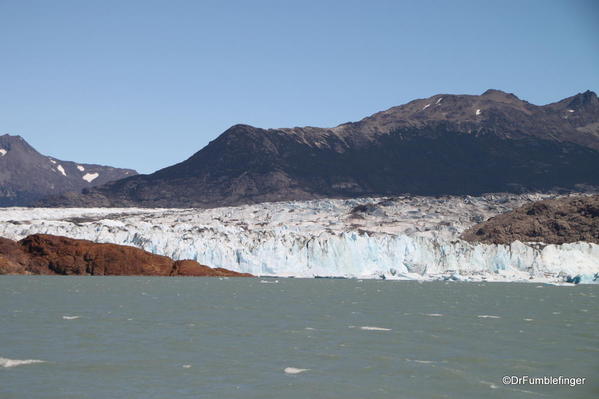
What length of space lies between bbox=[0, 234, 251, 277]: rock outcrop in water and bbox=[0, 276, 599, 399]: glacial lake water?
31.6 meters

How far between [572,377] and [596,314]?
19.7 meters

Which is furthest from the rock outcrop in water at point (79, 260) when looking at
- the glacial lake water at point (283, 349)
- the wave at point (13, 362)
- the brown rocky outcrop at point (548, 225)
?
the wave at point (13, 362)

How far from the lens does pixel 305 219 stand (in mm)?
118562

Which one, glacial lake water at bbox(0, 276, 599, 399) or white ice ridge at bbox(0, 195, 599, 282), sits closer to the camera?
glacial lake water at bbox(0, 276, 599, 399)

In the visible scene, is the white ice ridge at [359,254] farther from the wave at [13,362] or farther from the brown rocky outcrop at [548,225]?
the wave at [13,362]

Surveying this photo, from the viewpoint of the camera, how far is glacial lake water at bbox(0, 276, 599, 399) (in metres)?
17.2

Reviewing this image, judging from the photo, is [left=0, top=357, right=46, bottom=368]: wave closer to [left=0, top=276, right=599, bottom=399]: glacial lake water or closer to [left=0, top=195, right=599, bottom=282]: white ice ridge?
[left=0, top=276, right=599, bottom=399]: glacial lake water

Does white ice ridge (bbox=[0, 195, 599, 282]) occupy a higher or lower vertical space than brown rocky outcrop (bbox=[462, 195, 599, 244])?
lower

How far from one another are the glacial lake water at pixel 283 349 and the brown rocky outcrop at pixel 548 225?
57.3 meters

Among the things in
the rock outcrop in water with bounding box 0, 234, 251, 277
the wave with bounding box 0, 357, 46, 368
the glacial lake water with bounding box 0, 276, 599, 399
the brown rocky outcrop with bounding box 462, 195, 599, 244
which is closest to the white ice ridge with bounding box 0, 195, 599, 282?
the rock outcrop in water with bounding box 0, 234, 251, 277

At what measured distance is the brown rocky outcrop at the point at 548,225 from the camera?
9269 cm

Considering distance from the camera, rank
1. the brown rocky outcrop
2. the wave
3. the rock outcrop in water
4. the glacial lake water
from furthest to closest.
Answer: the brown rocky outcrop
the rock outcrop in water
the wave
the glacial lake water

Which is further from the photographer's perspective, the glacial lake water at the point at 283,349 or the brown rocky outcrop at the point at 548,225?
the brown rocky outcrop at the point at 548,225

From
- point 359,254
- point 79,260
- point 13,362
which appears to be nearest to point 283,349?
point 13,362
